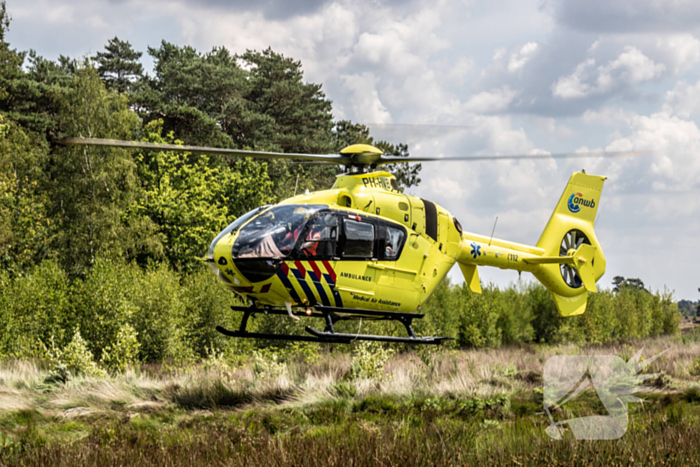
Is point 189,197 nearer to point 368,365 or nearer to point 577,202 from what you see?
point 368,365

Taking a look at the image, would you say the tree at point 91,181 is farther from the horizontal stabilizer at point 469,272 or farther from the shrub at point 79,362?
the horizontal stabilizer at point 469,272

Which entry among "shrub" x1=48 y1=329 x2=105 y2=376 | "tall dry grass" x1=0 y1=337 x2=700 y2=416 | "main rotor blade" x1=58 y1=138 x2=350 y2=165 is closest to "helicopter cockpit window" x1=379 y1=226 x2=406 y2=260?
"main rotor blade" x1=58 y1=138 x2=350 y2=165

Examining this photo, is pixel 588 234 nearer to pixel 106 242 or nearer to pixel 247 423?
pixel 247 423

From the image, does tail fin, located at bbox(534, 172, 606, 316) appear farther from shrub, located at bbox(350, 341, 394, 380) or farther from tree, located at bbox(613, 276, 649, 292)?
tree, located at bbox(613, 276, 649, 292)

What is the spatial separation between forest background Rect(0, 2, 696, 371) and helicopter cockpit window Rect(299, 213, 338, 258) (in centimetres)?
1251

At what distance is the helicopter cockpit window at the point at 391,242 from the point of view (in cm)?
1066

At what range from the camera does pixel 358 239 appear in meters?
10.2

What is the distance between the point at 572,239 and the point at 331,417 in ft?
25.6

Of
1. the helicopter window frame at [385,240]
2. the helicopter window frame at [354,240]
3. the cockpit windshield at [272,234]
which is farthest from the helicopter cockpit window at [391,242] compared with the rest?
the cockpit windshield at [272,234]

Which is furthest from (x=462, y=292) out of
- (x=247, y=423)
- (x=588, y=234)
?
(x=247, y=423)

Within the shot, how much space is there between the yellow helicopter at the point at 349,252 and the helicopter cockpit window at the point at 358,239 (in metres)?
0.02

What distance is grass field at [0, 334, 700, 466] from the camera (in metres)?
9.43

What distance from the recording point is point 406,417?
1498 centimetres

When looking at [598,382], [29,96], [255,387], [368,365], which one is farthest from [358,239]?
[29,96]
